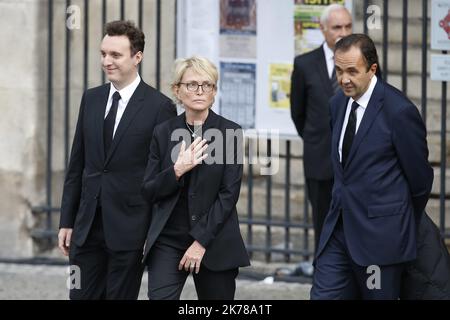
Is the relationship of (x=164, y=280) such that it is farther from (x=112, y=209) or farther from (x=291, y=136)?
(x=291, y=136)

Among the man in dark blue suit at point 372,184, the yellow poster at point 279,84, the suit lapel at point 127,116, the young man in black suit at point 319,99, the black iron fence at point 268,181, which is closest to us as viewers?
the man in dark blue suit at point 372,184

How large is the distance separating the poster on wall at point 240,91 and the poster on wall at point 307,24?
1.23ft

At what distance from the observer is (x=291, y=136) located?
9.83 meters

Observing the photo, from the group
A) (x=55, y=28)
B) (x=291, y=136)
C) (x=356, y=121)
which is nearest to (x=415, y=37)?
(x=291, y=136)

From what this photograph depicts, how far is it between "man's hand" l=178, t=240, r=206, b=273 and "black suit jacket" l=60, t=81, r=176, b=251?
1.67ft

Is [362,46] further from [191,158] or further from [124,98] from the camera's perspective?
[124,98]

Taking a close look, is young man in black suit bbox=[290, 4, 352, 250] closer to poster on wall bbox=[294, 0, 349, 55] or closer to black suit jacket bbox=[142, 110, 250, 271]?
poster on wall bbox=[294, 0, 349, 55]

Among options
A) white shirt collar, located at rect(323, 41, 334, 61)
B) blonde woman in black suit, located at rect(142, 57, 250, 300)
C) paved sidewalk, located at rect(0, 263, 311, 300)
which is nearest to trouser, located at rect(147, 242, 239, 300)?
blonde woman in black suit, located at rect(142, 57, 250, 300)

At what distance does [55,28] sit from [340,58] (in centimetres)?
398

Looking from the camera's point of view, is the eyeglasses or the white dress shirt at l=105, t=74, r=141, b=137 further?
the white dress shirt at l=105, t=74, r=141, b=137

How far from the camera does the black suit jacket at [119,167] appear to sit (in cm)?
712

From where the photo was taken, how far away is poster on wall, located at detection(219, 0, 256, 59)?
9.83m

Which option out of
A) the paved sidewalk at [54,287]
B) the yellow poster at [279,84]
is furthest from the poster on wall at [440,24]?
the paved sidewalk at [54,287]

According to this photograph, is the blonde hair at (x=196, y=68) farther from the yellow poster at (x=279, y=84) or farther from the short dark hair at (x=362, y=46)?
the yellow poster at (x=279, y=84)
